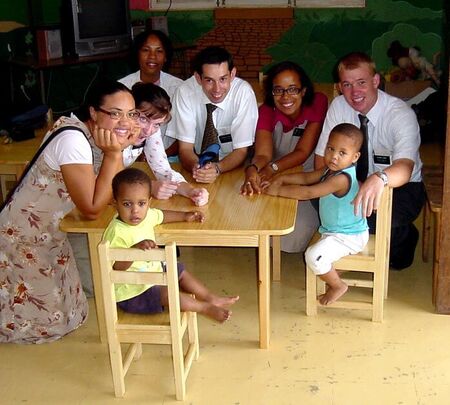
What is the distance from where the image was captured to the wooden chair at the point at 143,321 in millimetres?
2385

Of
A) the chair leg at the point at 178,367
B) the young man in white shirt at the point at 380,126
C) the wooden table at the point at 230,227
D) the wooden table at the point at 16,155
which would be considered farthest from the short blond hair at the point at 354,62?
the wooden table at the point at 16,155

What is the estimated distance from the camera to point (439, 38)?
6168mm

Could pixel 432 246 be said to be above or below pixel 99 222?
below

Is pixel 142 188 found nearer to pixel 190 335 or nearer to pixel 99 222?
pixel 99 222

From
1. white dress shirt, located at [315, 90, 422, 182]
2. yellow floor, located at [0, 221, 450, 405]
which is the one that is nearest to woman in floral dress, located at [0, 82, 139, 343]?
yellow floor, located at [0, 221, 450, 405]

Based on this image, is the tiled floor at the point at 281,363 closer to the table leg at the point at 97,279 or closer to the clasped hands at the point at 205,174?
the table leg at the point at 97,279

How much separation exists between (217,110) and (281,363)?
1.33 meters

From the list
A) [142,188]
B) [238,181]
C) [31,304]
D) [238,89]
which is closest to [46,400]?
[31,304]

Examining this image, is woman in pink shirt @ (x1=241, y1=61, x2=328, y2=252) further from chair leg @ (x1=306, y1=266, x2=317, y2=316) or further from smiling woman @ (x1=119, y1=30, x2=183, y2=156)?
smiling woman @ (x1=119, y1=30, x2=183, y2=156)

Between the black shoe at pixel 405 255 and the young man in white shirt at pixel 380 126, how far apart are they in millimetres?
152

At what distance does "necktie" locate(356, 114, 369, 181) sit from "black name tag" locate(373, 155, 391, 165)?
0.04 m

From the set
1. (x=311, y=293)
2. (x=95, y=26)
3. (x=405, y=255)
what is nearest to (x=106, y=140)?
(x=311, y=293)

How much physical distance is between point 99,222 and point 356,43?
418 centimetres

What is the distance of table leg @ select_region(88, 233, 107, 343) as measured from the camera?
9.18 ft
